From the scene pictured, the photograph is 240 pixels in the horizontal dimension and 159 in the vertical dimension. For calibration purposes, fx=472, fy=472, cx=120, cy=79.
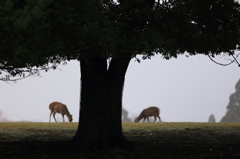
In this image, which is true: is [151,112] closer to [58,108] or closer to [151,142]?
[58,108]

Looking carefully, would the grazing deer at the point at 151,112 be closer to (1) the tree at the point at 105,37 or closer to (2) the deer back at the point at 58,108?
(2) the deer back at the point at 58,108

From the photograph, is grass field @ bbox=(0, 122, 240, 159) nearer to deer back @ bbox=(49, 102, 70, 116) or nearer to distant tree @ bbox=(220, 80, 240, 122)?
deer back @ bbox=(49, 102, 70, 116)

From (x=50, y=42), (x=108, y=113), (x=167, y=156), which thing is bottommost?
(x=167, y=156)

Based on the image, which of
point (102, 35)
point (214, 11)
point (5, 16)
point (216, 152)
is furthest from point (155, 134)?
point (5, 16)

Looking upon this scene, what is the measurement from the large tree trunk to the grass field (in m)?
0.86

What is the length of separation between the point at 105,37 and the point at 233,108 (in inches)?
2575

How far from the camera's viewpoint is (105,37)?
505 inches

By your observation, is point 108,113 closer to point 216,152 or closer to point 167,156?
point 167,156

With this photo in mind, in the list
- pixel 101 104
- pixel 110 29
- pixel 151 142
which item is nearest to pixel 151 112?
pixel 151 142

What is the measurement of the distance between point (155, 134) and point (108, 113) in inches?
266

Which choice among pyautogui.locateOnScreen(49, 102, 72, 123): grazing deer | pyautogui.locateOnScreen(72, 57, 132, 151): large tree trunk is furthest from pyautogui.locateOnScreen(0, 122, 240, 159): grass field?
pyautogui.locateOnScreen(49, 102, 72, 123): grazing deer

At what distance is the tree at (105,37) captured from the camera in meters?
11.0

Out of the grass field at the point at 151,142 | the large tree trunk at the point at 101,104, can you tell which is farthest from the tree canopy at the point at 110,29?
the grass field at the point at 151,142

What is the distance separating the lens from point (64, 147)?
16.2 meters
